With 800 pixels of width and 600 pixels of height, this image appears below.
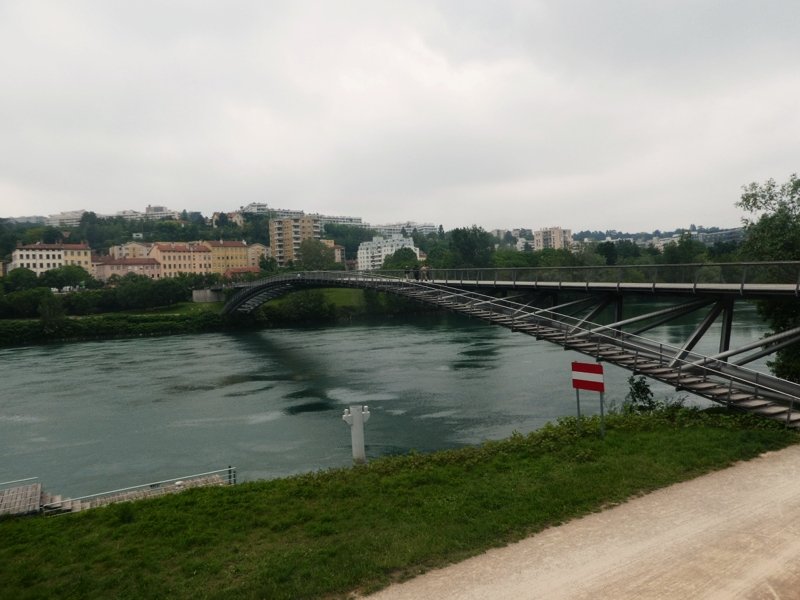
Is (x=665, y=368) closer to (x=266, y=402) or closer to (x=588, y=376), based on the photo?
(x=588, y=376)

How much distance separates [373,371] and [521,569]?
2539 cm

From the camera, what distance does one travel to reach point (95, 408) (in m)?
25.0

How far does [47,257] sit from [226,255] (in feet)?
100

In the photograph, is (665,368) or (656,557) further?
(665,368)

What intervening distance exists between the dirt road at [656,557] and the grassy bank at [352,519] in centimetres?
33

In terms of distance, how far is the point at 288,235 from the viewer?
132 meters

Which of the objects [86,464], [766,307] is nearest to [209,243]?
[86,464]

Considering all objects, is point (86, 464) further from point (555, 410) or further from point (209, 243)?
point (209, 243)

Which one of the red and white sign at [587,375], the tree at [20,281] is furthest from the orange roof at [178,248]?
the red and white sign at [587,375]

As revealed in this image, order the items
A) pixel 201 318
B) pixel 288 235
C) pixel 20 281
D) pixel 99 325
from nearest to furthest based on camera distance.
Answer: pixel 99 325, pixel 201 318, pixel 20 281, pixel 288 235

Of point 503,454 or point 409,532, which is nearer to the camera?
point 409,532

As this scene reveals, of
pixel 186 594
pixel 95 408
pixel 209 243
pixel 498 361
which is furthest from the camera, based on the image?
pixel 209 243

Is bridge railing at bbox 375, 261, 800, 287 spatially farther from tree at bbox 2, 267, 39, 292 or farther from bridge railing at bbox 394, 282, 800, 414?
tree at bbox 2, 267, 39, 292

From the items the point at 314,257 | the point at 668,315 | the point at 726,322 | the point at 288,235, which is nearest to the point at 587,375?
the point at 726,322
